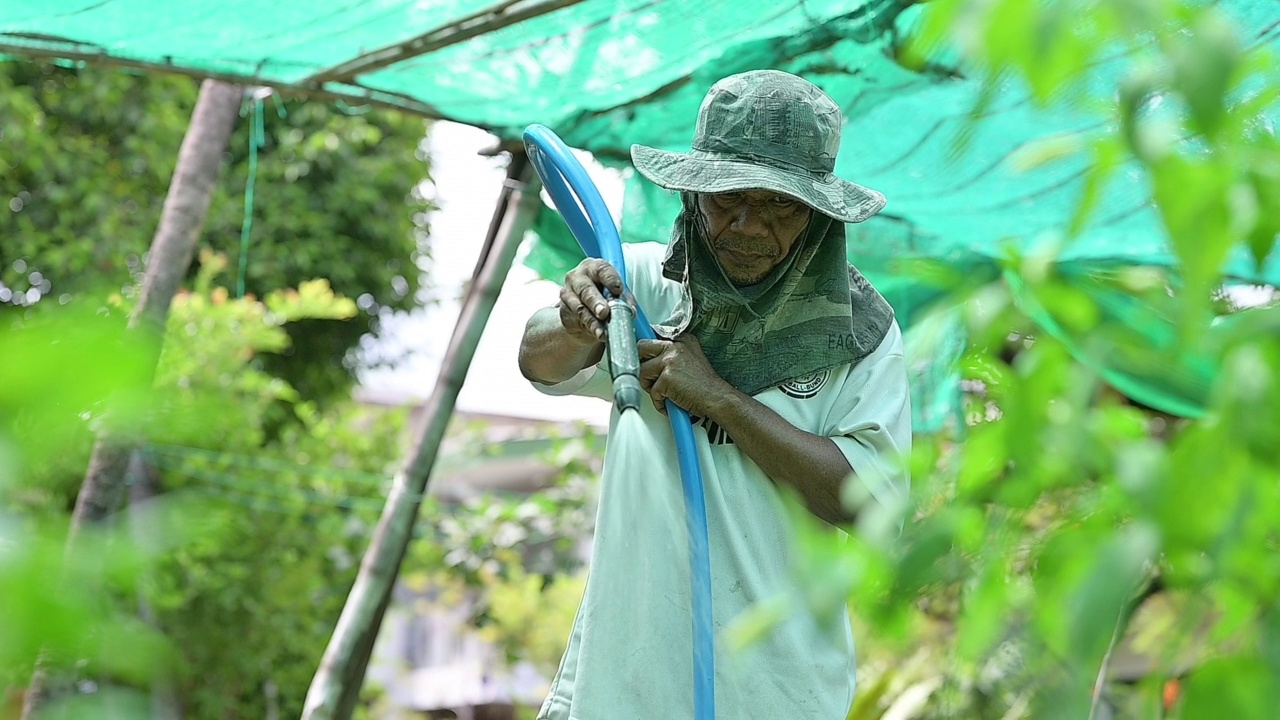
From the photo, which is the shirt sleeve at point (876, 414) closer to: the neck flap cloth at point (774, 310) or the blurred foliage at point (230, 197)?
the neck flap cloth at point (774, 310)

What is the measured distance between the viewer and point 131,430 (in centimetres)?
70

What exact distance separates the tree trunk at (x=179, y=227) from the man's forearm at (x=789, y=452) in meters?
2.71

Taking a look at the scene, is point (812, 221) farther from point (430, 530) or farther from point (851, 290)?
point (430, 530)

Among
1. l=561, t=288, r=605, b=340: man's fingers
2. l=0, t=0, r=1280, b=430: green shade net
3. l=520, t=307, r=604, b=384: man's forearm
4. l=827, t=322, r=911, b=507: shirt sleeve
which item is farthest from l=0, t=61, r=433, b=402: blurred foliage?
l=827, t=322, r=911, b=507: shirt sleeve

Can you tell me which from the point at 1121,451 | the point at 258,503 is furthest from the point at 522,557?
the point at 1121,451

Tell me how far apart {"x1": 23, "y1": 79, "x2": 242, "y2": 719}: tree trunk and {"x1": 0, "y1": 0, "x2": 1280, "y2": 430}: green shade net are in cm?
89

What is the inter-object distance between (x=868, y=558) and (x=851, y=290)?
153 cm

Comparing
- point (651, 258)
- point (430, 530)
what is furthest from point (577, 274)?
point (430, 530)

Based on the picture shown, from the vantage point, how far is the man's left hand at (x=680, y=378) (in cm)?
212

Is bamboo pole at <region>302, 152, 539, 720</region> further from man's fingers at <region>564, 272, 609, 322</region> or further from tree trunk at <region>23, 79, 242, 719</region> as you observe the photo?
man's fingers at <region>564, 272, 609, 322</region>

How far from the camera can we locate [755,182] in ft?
6.63

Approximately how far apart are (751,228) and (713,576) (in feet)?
1.66

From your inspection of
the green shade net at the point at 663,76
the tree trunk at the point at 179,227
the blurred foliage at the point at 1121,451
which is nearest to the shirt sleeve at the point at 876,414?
the green shade net at the point at 663,76

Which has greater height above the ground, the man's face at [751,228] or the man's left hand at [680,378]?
the man's face at [751,228]
